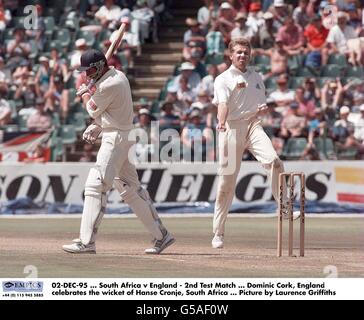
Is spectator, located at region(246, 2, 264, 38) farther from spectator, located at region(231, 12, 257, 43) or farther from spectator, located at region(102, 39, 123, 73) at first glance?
spectator, located at region(102, 39, 123, 73)

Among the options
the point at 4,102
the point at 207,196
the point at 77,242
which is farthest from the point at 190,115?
the point at 77,242

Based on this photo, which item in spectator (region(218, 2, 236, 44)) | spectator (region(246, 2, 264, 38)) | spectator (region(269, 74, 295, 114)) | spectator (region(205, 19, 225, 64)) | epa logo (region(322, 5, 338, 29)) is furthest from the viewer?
spectator (region(218, 2, 236, 44))

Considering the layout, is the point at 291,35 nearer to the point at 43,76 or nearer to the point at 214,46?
the point at 214,46

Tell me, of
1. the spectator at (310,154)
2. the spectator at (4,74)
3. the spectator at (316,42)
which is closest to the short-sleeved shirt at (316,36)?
the spectator at (316,42)

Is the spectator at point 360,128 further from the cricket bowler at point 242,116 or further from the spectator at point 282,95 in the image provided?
the cricket bowler at point 242,116

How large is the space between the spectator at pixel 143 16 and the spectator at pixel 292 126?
508 cm

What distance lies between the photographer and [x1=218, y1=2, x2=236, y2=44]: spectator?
23.9 m

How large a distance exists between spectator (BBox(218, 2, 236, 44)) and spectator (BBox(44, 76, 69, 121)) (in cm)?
310

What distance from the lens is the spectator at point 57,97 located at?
76.1ft

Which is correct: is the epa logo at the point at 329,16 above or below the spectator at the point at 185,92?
above

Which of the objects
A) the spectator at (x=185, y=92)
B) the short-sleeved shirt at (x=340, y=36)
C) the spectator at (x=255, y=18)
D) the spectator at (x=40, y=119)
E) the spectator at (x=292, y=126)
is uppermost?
the spectator at (x=255, y=18)

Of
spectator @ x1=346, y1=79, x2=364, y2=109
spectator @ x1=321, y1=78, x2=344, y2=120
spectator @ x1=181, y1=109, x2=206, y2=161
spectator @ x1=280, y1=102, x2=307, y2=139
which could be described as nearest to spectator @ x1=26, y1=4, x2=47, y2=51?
spectator @ x1=181, y1=109, x2=206, y2=161

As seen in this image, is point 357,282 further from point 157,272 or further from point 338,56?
point 338,56

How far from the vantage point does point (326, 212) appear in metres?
20.2
